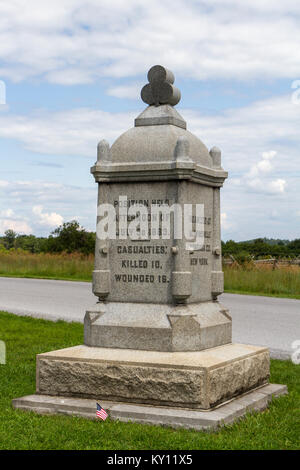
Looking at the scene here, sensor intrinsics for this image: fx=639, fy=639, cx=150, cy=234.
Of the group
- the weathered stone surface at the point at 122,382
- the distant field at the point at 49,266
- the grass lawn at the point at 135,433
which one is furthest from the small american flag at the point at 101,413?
the distant field at the point at 49,266

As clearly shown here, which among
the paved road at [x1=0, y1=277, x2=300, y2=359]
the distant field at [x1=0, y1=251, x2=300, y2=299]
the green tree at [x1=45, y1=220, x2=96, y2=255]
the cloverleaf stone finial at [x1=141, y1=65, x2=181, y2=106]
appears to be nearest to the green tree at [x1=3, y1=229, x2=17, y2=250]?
the green tree at [x1=45, y1=220, x2=96, y2=255]

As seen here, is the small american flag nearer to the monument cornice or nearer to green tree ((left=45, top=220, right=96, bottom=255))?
the monument cornice

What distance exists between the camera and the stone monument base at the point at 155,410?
17.5 ft

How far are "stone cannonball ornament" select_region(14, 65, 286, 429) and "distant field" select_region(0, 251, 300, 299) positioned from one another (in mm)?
10716

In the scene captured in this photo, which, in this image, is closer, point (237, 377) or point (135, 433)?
point (135, 433)

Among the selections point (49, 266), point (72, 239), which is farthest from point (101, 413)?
point (72, 239)

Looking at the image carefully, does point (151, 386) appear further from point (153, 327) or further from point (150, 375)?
point (153, 327)

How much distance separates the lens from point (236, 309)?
13.9 meters

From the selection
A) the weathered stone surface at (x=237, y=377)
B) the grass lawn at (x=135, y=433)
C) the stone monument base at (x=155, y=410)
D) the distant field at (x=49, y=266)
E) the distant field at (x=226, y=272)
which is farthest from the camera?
the distant field at (x=49, y=266)

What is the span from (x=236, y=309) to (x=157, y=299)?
305 inches

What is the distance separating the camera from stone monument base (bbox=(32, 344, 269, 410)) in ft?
18.2

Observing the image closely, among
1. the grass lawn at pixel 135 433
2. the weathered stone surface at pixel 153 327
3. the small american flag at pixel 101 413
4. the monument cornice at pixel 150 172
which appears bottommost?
the grass lawn at pixel 135 433

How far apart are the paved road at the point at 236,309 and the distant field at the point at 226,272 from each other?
6.27 ft

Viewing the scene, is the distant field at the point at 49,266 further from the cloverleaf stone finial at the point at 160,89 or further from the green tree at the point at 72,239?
the cloverleaf stone finial at the point at 160,89
